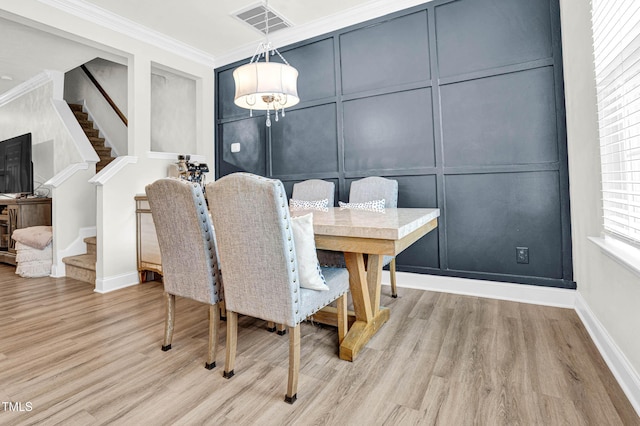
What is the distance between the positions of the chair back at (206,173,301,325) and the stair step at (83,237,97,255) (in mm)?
2981

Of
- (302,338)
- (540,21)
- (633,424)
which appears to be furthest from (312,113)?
(633,424)

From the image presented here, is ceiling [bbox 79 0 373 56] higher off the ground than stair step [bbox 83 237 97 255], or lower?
higher

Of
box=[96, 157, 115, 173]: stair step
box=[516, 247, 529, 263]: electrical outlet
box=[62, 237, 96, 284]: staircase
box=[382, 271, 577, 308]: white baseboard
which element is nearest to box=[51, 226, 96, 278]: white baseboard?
box=[62, 237, 96, 284]: staircase

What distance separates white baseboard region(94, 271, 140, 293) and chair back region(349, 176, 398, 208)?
7.78 ft

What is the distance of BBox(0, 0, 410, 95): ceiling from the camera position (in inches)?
120

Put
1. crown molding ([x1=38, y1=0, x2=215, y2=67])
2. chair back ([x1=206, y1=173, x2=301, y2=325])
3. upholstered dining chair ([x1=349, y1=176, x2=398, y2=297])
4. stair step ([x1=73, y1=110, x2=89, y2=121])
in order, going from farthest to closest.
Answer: stair step ([x1=73, y1=110, x2=89, y2=121])
crown molding ([x1=38, y1=0, x2=215, y2=67])
upholstered dining chair ([x1=349, y1=176, x2=398, y2=297])
chair back ([x1=206, y1=173, x2=301, y2=325])

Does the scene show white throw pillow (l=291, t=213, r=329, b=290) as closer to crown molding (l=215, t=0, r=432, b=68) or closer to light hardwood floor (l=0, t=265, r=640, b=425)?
light hardwood floor (l=0, t=265, r=640, b=425)

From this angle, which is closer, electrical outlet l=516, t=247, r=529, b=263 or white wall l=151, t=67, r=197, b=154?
electrical outlet l=516, t=247, r=529, b=263

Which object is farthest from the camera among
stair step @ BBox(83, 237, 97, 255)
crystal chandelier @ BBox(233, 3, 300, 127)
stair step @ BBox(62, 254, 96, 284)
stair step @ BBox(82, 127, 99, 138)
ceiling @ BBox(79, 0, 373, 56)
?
stair step @ BBox(82, 127, 99, 138)

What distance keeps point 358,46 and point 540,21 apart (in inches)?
60.0

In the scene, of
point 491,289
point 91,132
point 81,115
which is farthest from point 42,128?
point 491,289

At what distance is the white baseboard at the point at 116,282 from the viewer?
3.07m

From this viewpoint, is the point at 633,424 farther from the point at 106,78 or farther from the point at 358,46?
the point at 106,78

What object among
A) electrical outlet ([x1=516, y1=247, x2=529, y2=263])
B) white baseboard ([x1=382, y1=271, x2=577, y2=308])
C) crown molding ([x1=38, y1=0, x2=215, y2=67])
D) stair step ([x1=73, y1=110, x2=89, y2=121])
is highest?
crown molding ([x1=38, y1=0, x2=215, y2=67])
